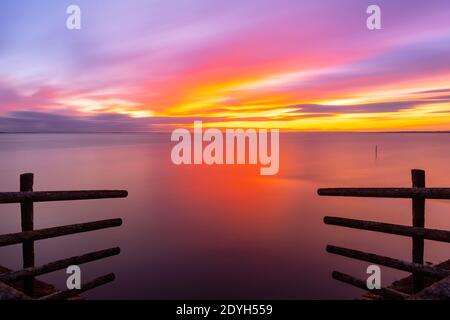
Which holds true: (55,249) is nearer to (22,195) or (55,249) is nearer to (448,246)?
(22,195)

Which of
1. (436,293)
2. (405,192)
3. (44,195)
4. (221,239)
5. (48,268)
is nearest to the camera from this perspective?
(436,293)

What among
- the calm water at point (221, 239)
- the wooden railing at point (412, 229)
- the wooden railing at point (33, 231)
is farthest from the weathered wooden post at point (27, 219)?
the calm water at point (221, 239)

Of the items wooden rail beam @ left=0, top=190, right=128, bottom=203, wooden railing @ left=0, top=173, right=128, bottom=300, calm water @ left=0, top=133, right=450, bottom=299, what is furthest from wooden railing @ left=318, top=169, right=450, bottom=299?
calm water @ left=0, top=133, right=450, bottom=299

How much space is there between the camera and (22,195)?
4.84m

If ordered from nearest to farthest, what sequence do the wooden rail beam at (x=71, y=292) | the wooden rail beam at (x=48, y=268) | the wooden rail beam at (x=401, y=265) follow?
the wooden rail beam at (x=401, y=265) → the wooden rail beam at (x=48, y=268) → the wooden rail beam at (x=71, y=292)

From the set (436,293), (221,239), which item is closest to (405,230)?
(436,293)

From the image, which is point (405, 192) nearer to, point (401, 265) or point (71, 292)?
point (401, 265)

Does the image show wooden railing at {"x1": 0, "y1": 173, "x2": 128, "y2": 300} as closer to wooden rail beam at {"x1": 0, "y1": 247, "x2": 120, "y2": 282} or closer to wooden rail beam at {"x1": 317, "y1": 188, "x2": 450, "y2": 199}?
wooden rail beam at {"x1": 0, "y1": 247, "x2": 120, "y2": 282}

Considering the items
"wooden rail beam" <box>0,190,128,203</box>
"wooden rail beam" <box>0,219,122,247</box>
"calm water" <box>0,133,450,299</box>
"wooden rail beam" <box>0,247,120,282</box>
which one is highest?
"wooden rail beam" <box>0,190,128,203</box>

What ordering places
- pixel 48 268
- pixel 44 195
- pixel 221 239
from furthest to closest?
pixel 221 239, pixel 48 268, pixel 44 195

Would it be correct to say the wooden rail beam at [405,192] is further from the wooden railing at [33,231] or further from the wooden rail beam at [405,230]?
the wooden railing at [33,231]

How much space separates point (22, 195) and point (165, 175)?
31.9m

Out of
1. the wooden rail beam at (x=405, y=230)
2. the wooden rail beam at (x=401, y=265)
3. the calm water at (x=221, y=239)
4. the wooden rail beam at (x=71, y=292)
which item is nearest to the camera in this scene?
the wooden rail beam at (x=401, y=265)

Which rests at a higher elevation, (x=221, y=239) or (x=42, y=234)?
(x=42, y=234)
